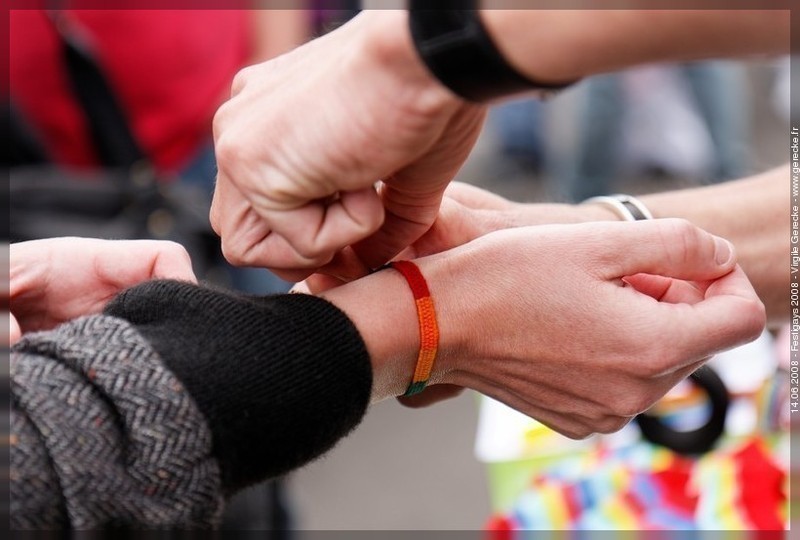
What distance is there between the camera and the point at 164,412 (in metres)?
0.76

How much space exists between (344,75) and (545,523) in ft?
3.21

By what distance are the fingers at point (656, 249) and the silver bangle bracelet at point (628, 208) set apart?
168 millimetres

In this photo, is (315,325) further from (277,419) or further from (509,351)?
(509,351)

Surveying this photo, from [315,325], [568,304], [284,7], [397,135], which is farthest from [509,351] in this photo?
[284,7]

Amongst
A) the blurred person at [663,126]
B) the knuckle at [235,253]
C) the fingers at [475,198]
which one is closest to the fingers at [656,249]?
the fingers at [475,198]

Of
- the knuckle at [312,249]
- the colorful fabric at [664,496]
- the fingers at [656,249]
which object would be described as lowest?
the colorful fabric at [664,496]

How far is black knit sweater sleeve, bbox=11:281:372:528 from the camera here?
0.75 metres

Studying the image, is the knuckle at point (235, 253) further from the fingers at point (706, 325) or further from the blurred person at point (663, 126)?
the blurred person at point (663, 126)

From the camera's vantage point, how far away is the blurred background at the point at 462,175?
174cm

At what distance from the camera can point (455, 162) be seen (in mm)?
833

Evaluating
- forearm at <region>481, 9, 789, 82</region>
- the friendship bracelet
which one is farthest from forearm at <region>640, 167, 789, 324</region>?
forearm at <region>481, 9, 789, 82</region>

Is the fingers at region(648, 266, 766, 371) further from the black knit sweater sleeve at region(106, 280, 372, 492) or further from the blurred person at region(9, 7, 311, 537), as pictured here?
the blurred person at region(9, 7, 311, 537)

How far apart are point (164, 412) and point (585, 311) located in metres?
0.42

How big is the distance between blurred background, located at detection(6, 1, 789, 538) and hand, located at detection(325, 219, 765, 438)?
0.62 feet
